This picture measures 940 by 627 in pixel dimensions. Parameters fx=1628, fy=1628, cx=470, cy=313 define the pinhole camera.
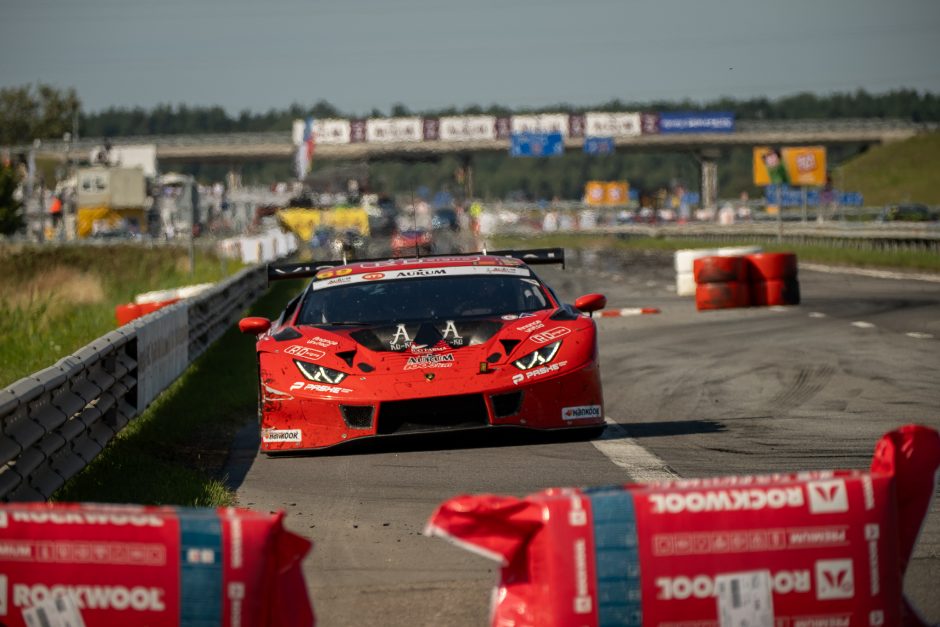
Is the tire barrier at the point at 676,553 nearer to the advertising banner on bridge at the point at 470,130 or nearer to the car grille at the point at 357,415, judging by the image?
the car grille at the point at 357,415

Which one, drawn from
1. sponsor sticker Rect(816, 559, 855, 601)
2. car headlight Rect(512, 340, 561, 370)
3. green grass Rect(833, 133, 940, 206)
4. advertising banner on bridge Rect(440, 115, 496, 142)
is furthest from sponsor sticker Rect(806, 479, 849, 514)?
advertising banner on bridge Rect(440, 115, 496, 142)

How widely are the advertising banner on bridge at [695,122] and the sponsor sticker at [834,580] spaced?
4489 inches

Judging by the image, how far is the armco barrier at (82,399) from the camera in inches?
275

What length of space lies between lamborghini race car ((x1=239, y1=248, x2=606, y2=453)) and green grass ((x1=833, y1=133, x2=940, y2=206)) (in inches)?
3976

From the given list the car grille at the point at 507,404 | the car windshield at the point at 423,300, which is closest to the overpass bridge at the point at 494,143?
the car windshield at the point at 423,300

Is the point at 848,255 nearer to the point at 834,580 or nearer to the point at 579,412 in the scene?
the point at 579,412

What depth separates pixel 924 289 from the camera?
86.7ft

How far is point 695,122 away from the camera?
390 feet

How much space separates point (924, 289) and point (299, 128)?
9754cm

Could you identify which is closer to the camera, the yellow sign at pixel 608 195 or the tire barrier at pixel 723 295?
the tire barrier at pixel 723 295

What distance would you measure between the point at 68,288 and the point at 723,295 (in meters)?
12.9

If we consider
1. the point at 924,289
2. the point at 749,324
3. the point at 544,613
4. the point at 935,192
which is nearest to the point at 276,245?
the point at 924,289

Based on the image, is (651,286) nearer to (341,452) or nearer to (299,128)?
(341,452)

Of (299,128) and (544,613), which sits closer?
(544,613)
